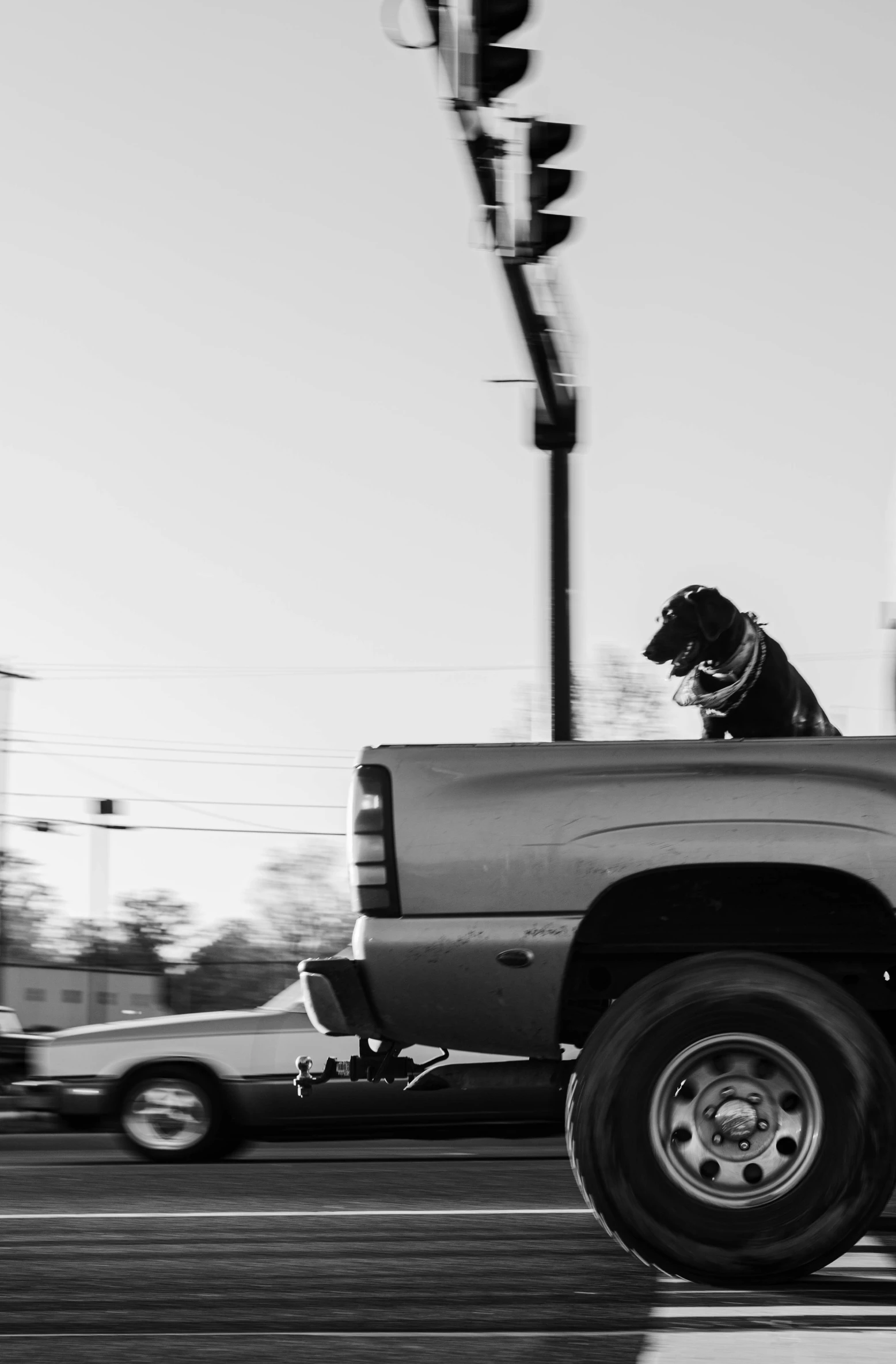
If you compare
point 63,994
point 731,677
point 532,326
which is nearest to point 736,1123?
point 731,677

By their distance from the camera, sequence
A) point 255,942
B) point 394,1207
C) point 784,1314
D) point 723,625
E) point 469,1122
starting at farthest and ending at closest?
point 255,942
point 469,1122
point 394,1207
point 723,625
point 784,1314

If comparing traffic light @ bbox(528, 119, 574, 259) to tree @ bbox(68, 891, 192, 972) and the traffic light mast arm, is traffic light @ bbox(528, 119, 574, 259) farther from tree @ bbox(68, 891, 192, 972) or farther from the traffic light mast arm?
tree @ bbox(68, 891, 192, 972)

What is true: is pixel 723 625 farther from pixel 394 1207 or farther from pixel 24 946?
pixel 24 946

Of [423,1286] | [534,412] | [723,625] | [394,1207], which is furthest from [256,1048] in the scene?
[423,1286]

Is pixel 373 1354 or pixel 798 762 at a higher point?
pixel 798 762

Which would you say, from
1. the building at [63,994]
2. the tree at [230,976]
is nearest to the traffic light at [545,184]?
the tree at [230,976]

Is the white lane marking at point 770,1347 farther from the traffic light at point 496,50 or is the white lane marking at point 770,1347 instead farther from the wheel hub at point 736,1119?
the traffic light at point 496,50

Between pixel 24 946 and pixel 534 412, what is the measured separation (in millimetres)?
94279

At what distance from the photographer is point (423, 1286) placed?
504cm

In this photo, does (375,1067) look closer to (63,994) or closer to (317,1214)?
(317,1214)

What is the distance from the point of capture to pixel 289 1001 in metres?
11.2

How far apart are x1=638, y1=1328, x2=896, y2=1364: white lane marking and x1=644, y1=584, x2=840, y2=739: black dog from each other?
267 cm

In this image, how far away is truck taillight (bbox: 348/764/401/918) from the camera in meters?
5.07

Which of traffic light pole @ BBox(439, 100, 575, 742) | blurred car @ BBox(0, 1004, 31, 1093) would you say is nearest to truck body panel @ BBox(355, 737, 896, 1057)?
traffic light pole @ BBox(439, 100, 575, 742)
